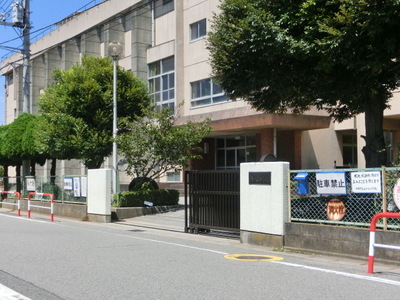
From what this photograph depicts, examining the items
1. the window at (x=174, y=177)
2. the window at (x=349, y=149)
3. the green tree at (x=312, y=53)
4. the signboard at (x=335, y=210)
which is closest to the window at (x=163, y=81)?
the window at (x=174, y=177)

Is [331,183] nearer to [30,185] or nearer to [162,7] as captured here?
[30,185]

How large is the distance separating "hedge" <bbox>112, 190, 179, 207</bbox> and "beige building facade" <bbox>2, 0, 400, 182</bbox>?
16.0ft

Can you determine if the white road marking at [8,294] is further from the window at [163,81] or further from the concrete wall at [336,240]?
the window at [163,81]

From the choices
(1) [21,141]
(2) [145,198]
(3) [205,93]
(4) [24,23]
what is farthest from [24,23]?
(2) [145,198]

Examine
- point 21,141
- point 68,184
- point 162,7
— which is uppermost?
point 162,7

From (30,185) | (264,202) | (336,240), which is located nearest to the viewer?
(336,240)

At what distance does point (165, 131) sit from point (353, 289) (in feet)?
49.0

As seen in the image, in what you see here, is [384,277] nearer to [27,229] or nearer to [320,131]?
[27,229]

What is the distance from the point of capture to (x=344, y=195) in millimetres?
10406

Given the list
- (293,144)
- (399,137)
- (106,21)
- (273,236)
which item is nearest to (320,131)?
(293,144)

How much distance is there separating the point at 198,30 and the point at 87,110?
10.3 meters

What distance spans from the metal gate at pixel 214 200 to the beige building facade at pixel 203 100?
1001 centimetres

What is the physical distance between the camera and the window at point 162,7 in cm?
3329

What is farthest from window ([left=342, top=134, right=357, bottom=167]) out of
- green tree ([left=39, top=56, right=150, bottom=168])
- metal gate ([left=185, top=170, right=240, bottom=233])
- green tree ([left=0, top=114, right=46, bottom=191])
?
green tree ([left=0, top=114, right=46, bottom=191])
